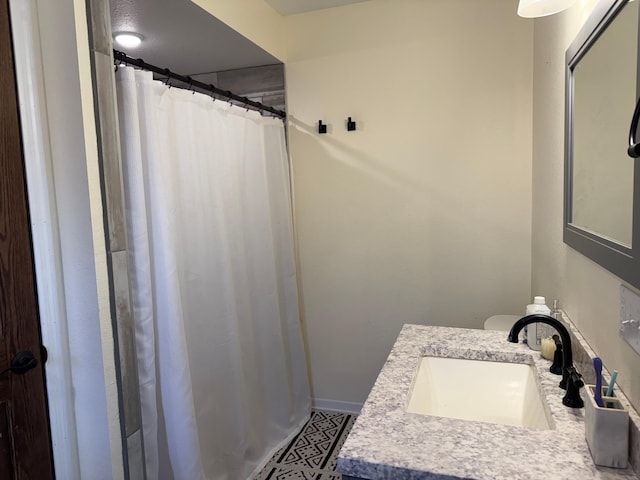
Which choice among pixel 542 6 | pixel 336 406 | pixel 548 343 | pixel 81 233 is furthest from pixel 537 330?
pixel 336 406

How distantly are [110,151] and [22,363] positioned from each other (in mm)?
638

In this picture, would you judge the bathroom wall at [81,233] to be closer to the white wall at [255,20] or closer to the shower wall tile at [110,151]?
the shower wall tile at [110,151]

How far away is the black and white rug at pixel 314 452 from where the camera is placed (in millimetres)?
2136

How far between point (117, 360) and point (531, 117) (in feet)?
7.22

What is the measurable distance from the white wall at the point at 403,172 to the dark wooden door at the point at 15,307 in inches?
66.6

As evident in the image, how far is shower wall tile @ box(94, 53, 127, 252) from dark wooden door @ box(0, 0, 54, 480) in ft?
0.67

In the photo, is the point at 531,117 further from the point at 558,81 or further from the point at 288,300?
the point at 288,300

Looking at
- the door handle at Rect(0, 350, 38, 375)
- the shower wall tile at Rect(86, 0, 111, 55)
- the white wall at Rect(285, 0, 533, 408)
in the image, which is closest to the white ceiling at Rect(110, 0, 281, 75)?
the white wall at Rect(285, 0, 533, 408)

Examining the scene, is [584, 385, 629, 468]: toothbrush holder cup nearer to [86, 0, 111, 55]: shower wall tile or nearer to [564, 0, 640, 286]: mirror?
[564, 0, 640, 286]: mirror

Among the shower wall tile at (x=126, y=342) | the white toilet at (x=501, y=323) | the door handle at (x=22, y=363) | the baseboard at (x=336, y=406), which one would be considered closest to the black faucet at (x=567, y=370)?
the white toilet at (x=501, y=323)

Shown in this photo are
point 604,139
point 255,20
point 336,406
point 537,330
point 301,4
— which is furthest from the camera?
point 336,406

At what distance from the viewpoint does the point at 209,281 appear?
1931 mm

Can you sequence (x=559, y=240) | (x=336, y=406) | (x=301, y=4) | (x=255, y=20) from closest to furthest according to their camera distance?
(x=559, y=240)
(x=255, y=20)
(x=301, y=4)
(x=336, y=406)

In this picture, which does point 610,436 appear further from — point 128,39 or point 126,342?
point 128,39
